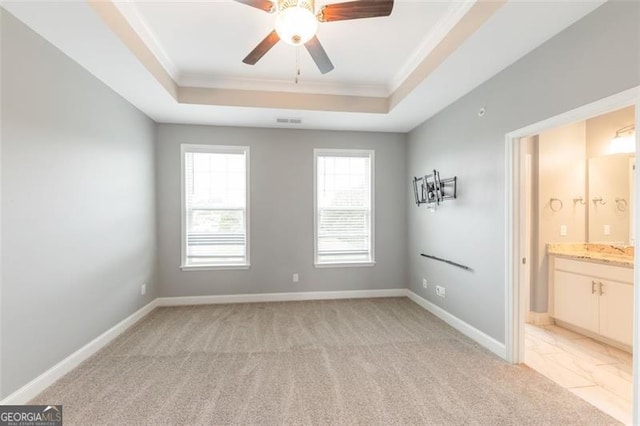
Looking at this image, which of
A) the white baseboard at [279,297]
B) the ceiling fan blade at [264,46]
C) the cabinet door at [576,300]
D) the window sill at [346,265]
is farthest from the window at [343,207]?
the cabinet door at [576,300]

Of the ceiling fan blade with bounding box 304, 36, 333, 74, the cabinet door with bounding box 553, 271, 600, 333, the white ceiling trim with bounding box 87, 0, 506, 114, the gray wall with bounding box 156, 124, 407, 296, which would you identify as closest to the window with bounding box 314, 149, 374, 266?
the gray wall with bounding box 156, 124, 407, 296

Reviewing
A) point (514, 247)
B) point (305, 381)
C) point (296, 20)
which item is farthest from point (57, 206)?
point (514, 247)

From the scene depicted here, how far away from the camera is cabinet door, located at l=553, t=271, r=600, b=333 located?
2.99m

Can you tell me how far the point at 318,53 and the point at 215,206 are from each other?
9.36 ft

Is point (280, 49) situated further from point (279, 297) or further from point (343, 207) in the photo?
point (279, 297)

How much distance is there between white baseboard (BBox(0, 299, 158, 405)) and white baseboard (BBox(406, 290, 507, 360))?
3.83 meters

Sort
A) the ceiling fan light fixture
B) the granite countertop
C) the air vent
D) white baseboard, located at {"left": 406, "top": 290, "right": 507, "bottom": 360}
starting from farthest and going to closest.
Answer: the air vent
the granite countertop
white baseboard, located at {"left": 406, "top": 290, "right": 507, "bottom": 360}
the ceiling fan light fixture

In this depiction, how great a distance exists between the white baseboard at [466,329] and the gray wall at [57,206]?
3852mm

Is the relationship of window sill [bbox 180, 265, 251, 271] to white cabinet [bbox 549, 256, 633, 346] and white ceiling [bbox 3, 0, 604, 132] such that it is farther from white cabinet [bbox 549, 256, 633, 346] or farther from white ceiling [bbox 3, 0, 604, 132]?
white cabinet [bbox 549, 256, 633, 346]

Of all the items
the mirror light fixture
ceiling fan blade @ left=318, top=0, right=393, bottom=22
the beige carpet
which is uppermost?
ceiling fan blade @ left=318, top=0, right=393, bottom=22

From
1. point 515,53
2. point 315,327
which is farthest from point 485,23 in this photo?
point 315,327

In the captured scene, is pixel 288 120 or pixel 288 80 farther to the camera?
pixel 288 120

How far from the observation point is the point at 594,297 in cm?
297

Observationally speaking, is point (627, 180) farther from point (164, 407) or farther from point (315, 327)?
point (164, 407)
